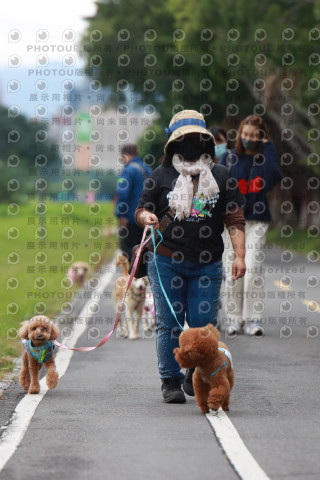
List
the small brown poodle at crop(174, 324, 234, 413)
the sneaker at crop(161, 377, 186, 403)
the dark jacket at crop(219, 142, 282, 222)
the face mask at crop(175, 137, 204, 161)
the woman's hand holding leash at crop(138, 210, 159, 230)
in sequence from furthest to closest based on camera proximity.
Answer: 1. the dark jacket at crop(219, 142, 282, 222)
2. the sneaker at crop(161, 377, 186, 403)
3. the face mask at crop(175, 137, 204, 161)
4. the woman's hand holding leash at crop(138, 210, 159, 230)
5. the small brown poodle at crop(174, 324, 234, 413)

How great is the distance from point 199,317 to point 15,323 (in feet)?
22.7

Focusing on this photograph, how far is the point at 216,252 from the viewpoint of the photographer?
27.9ft

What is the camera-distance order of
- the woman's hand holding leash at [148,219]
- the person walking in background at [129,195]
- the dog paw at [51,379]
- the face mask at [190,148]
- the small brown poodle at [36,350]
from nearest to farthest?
the woman's hand holding leash at [148,219], the face mask at [190,148], the small brown poodle at [36,350], the dog paw at [51,379], the person walking in background at [129,195]

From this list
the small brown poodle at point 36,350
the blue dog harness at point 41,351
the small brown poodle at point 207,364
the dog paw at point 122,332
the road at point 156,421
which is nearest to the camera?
the road at point 156,421

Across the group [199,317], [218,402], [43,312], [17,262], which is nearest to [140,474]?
[218,402]

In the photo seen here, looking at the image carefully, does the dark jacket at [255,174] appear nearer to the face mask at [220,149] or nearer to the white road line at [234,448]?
the face mask at [220,149]

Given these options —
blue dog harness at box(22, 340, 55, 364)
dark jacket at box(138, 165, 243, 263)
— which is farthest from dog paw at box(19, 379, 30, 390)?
dark jacket at box(138, 165, 243, 263)

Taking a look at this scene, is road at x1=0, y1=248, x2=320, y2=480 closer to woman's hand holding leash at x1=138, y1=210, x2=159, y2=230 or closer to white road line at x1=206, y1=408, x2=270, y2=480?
white road line at x1=206, y1=408, x2=270, y2=480

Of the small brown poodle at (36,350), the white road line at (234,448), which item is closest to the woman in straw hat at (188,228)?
the white road line at (234,448)

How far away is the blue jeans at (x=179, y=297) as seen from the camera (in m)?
8.51

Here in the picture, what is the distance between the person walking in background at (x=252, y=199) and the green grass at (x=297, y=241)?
67.8 ft

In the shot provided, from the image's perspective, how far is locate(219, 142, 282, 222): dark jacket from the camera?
1266cm

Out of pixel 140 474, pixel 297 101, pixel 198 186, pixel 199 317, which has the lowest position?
pixel 140 474

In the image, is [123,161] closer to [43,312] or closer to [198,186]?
[43,312]
